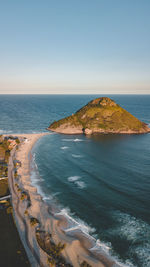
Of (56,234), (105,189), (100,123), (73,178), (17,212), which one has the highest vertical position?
(100,123)

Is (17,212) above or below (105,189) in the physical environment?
below

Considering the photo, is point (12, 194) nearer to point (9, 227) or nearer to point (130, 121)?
point (9, 227)

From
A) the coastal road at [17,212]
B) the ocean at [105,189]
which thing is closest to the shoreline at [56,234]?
the coastal road at [17,212]

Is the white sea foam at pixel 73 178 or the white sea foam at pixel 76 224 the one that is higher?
the white sea foam at pixel 73 178

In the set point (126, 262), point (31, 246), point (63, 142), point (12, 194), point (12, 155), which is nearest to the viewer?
point (126, 262)

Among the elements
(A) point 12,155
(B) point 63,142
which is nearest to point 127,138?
(B) point 63,142

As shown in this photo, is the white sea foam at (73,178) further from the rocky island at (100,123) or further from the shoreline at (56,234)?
the rocky island at (100,123)

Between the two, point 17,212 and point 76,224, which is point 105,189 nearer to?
point 76,224

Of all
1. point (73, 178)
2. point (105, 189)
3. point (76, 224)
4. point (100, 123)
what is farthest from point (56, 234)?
point (100, 123)
